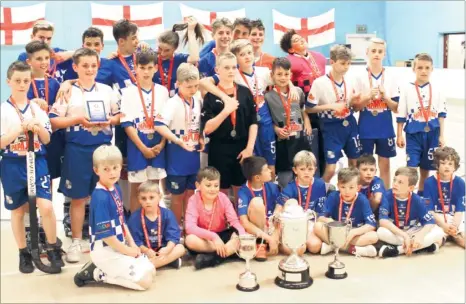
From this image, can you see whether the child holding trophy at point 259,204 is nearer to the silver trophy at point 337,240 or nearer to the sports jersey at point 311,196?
the sports jersey at point 311,196

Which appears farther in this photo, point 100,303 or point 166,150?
point 166,150

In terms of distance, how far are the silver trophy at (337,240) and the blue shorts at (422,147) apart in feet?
4.50

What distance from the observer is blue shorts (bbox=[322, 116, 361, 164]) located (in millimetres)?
4105

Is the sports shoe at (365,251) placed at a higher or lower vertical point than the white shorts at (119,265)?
lower

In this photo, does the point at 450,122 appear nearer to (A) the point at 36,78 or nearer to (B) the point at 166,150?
(B) the point at 166,150

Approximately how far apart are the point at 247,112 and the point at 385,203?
1137 mm

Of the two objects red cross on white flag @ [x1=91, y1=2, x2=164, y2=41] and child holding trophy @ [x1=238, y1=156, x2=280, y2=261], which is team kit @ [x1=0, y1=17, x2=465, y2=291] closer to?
child holding trophy @ [x1=238, y1=156, x2=280, y2=261]

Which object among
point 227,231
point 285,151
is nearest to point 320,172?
point 285,151

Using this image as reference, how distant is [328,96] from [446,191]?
1.11m

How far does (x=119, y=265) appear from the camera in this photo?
9.75 ft

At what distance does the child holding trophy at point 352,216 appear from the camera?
11.3ft

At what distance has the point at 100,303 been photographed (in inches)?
111

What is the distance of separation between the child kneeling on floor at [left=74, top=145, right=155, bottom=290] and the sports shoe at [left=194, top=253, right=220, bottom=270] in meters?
0.33

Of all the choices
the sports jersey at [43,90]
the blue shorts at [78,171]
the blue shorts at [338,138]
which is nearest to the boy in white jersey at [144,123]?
the blue shorts at [78,171]
